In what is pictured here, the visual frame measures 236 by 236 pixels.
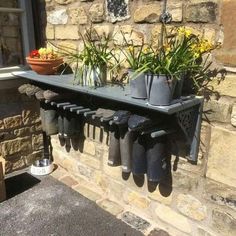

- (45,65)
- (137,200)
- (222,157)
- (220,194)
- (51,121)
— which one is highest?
(45,65)

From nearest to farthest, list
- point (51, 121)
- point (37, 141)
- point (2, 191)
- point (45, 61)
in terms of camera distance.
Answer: point (45, 61) < point (2, 191) < point (51, 121) < point (37, 141)

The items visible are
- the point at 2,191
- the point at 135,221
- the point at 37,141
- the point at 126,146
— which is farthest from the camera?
the point at 37,141

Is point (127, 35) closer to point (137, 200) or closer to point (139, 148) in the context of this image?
point (139, 148)

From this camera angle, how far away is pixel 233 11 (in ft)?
4.91

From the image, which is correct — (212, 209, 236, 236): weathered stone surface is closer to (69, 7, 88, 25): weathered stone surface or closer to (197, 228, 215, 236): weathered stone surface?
(197, 228, 215, 236): weathered stone surface

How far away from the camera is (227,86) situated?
1625 mm

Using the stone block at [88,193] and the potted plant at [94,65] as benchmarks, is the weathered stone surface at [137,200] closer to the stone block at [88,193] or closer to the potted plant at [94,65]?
the stone block at [88,193]

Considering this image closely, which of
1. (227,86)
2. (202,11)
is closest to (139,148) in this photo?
(227,86)

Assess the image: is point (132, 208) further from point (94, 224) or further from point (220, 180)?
point (220, 180)

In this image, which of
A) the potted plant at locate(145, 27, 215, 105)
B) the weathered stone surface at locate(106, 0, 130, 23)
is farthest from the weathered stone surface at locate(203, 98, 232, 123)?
the weathered stone surface at locate(106, 0, 130, 23)

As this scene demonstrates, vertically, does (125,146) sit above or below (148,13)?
below

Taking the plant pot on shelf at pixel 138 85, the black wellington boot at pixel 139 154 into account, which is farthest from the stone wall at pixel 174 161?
the plant pot on shelf at pixel 138 85

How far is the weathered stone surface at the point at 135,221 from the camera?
218cm

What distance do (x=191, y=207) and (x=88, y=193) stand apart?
3.13ft
